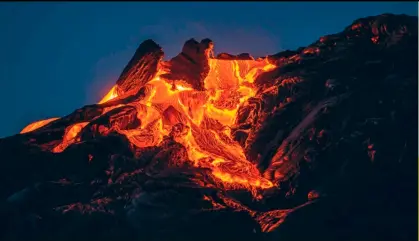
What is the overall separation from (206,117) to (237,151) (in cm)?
320

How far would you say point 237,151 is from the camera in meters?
33.6

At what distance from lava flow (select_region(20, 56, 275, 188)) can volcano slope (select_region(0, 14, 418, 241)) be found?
6 cm

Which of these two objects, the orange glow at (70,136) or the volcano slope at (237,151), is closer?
the volcano slope at (237,151)

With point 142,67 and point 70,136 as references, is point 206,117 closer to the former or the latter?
point 142,67

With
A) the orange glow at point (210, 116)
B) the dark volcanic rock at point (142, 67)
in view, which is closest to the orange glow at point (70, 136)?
the orange glow at point (210, 116)

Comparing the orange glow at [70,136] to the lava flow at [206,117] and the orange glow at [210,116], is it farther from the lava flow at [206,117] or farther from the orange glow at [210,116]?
the orange glow at [210,116]

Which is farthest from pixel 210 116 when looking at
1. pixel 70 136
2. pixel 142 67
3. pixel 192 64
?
pixel 70 136

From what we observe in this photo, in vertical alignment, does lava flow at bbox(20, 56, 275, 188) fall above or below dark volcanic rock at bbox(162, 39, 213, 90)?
below

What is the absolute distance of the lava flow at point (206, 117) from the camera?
31641mm

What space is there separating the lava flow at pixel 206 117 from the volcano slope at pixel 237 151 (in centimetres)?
6

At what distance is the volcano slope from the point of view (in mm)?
28141

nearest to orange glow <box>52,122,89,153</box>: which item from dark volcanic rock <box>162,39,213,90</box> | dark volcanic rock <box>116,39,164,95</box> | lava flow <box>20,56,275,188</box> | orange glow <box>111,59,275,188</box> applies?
lava flow <box>20,56,275,188</box>

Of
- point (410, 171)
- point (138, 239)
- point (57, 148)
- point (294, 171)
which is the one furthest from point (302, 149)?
point (57, 148)

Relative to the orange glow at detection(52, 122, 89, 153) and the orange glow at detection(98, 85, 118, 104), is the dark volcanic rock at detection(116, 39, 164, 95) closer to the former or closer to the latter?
the orange glow at detection(98, 85, 118, 104)
